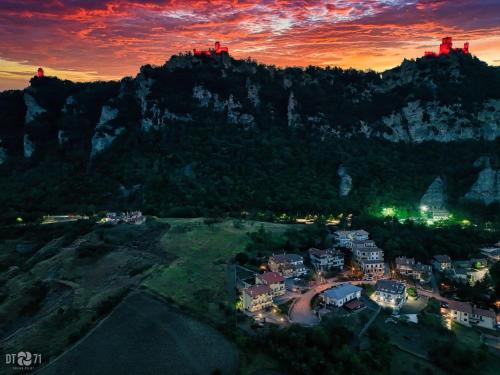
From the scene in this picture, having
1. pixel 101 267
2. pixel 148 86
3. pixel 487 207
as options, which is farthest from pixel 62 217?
pixel 487 207

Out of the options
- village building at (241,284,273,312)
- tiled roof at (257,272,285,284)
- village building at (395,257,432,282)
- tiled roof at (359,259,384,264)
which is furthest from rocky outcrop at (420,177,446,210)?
village building at (241,284,273,312)

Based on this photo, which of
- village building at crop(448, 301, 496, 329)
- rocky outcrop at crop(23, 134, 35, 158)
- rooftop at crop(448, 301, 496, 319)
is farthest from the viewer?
rocky outcrop at crop(23, 134, 35, 158)

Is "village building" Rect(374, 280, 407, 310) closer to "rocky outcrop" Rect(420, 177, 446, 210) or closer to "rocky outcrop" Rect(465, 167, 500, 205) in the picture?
"rocky outcrop" Rect(420, 177, 446, 210)

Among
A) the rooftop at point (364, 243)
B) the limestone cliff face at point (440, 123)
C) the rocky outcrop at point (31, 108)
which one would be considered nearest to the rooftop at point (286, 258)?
the rooftop at point (364, 243)

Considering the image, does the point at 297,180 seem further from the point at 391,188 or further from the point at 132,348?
the point at 132,348

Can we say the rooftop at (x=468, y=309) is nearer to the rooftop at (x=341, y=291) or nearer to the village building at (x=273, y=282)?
the rooftop at (x=341, y=291)
